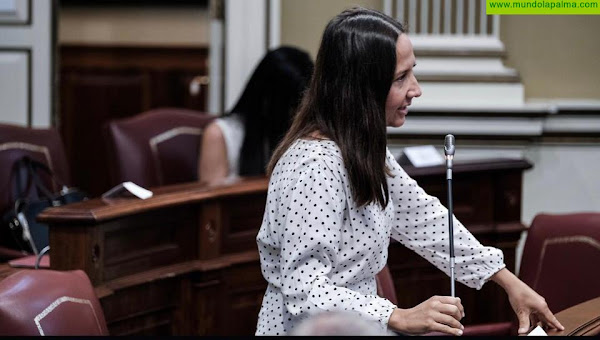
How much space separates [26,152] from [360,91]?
89.3 inches

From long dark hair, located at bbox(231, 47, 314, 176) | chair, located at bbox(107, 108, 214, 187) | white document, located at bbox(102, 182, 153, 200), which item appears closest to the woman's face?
white document, located at bbox(102, 182, 153, 200)

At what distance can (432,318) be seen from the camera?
203 centimetres

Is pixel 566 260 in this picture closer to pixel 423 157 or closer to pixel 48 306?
pixel 423 157

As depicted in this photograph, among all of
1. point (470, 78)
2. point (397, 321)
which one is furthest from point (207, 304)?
point (470, 78)

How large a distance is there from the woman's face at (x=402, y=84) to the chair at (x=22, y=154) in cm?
210

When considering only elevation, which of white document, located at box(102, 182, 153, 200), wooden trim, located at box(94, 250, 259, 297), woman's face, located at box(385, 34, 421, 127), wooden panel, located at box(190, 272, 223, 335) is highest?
woman's face, located at box(385, 34, 421, 127)

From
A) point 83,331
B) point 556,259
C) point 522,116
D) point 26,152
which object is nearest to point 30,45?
point 26,152

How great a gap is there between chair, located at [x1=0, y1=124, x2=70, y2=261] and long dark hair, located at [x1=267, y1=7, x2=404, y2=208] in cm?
208

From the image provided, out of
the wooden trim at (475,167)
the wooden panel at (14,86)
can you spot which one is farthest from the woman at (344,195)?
the wooden panel at (14,86)

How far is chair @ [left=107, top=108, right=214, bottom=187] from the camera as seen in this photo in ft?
13.9

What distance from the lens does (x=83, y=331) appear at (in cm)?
216

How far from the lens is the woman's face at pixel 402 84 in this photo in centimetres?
225

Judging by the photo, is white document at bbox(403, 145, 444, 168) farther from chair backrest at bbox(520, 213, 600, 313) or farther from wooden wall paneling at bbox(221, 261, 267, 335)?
chair backrest at bbox(520, 213, 600, 313)

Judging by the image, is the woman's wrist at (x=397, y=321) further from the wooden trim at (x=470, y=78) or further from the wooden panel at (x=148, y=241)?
the wooden trim at (x=470, y=78)
